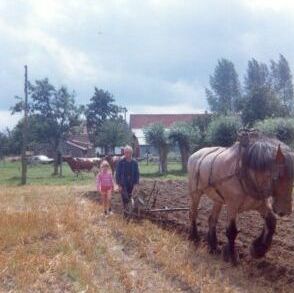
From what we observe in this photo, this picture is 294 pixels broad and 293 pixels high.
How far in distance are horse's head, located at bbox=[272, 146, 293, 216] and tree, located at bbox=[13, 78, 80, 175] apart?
116 ft

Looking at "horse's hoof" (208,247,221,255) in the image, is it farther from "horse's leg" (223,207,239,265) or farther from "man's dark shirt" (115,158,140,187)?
"man's dark shirt" (115,158,140,187)

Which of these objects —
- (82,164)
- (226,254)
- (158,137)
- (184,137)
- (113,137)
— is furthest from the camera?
(113,137)

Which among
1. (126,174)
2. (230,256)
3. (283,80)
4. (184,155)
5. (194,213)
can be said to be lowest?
(230,256)

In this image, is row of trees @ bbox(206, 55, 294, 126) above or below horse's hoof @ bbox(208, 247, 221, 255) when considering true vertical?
above

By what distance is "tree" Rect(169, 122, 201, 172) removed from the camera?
33469mm

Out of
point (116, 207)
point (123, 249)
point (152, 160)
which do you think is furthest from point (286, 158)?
point (152, 160)

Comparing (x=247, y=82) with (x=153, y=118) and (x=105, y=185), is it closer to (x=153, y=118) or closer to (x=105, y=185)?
(x=153, y=118)

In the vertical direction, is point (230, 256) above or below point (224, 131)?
below

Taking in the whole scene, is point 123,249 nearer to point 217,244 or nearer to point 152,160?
point 217,244

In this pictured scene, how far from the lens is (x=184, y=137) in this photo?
33438mm

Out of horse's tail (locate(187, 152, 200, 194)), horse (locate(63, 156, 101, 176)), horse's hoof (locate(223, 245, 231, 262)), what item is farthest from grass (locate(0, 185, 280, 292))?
horse (locate(63, 156, 101, 176))

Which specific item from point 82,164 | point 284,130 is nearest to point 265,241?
point 284,130

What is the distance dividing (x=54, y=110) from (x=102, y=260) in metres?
35.9

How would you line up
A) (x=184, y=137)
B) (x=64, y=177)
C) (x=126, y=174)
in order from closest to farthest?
(x=126, y=174) → (x=64, y=177) → (x=184, y=137)
